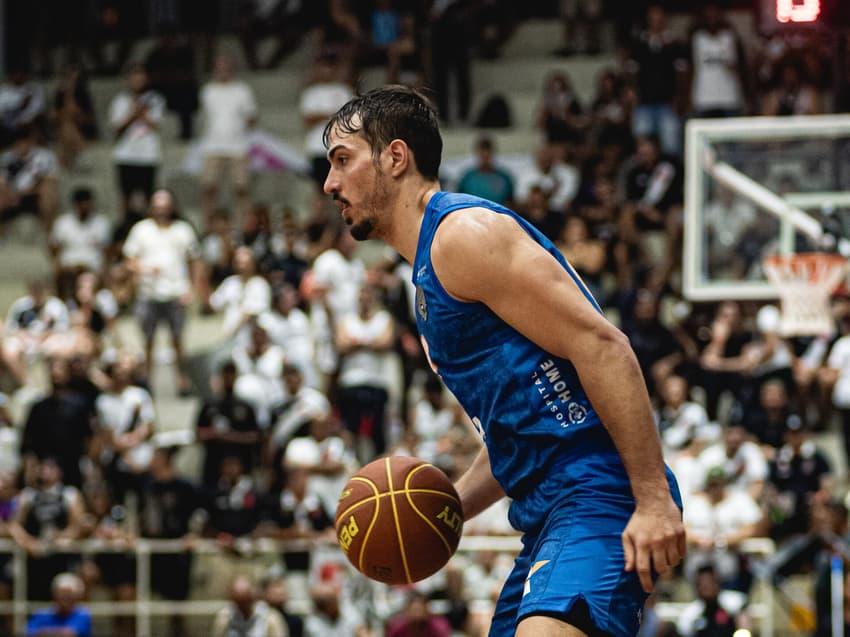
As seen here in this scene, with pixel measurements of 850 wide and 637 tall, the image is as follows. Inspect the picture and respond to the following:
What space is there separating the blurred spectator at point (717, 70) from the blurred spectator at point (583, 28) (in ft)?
8.55

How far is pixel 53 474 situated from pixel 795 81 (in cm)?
955

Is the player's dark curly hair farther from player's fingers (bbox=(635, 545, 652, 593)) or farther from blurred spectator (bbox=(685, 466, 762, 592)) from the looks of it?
blurred spectator (bbox=(685, 466, 762, 592))

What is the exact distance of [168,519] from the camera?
1441 cm

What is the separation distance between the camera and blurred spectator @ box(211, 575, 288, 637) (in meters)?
13.0

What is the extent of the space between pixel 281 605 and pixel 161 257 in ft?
16.5

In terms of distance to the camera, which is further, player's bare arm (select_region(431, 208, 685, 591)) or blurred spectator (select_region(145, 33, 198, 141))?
blurred spectator (select_region(145, 33, 198, 141))

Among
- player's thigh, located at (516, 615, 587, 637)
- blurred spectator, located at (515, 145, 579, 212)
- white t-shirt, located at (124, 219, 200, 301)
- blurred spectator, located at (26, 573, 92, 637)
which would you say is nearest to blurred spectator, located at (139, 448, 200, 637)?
blurred spectator, located at (26, 573, 92, 637)

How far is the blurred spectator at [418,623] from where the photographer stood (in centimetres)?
1264

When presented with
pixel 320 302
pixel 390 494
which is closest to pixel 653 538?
pixel 390 494

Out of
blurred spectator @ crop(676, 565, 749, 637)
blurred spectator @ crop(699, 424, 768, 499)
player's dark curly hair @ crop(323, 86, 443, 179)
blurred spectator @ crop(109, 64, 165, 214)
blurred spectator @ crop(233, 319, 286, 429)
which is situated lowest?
blurred spectator @ crop(676, 565, 749, 637)

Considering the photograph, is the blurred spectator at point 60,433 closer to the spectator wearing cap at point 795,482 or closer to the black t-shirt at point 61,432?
the black t-shirt at point 61,432

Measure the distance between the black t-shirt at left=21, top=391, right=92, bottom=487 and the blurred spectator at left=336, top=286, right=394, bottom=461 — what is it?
2.55 m

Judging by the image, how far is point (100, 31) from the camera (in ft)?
74.5

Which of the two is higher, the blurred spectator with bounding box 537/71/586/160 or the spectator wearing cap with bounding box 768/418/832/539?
the blurred spectator with bounding box 537/71/586/160
